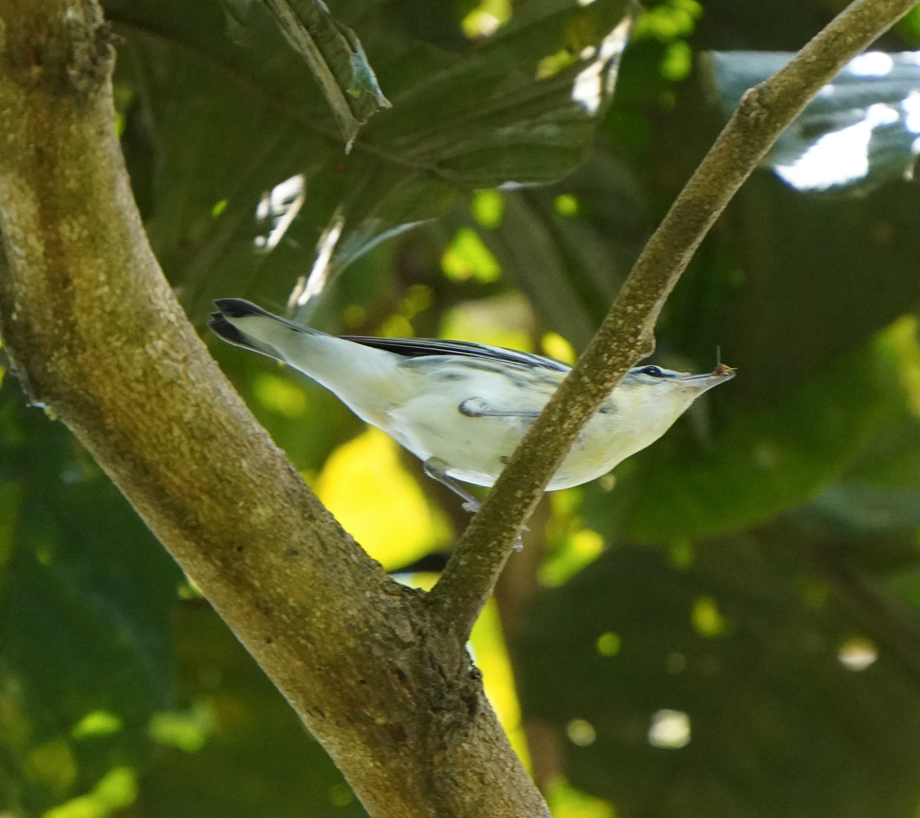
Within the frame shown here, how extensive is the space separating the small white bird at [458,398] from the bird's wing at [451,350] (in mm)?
10

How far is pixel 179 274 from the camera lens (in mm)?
2016

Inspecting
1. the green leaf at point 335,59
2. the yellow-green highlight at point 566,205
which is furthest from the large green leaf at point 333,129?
the yellow-green highlight at point 566,205

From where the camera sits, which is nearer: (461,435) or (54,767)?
(461,435)

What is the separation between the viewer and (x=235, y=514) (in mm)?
1287

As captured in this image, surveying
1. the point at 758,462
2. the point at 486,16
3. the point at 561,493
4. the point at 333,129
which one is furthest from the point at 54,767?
the point at 486,16

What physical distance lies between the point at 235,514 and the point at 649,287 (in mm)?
555

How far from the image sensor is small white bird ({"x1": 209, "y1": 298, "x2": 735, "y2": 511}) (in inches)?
69.4

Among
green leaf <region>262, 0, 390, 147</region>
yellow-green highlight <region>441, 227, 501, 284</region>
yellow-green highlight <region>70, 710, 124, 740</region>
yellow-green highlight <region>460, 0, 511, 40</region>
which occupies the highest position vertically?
yellow-green highlight <region>460, 0, 511, 40</region>

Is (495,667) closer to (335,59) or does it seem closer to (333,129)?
→ (333,129)

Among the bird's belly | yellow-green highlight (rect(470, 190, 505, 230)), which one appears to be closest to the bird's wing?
the bird's belly

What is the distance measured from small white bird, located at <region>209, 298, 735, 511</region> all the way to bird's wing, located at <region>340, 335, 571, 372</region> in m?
0.01

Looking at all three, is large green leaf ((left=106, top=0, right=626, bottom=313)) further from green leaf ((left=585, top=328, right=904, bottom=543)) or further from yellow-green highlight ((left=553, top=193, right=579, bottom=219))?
green leaf ((left=585, top=328, right=904, bottom=543))

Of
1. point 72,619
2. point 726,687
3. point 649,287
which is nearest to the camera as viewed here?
point 649,287

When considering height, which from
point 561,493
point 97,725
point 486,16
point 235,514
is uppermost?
point 486,16
